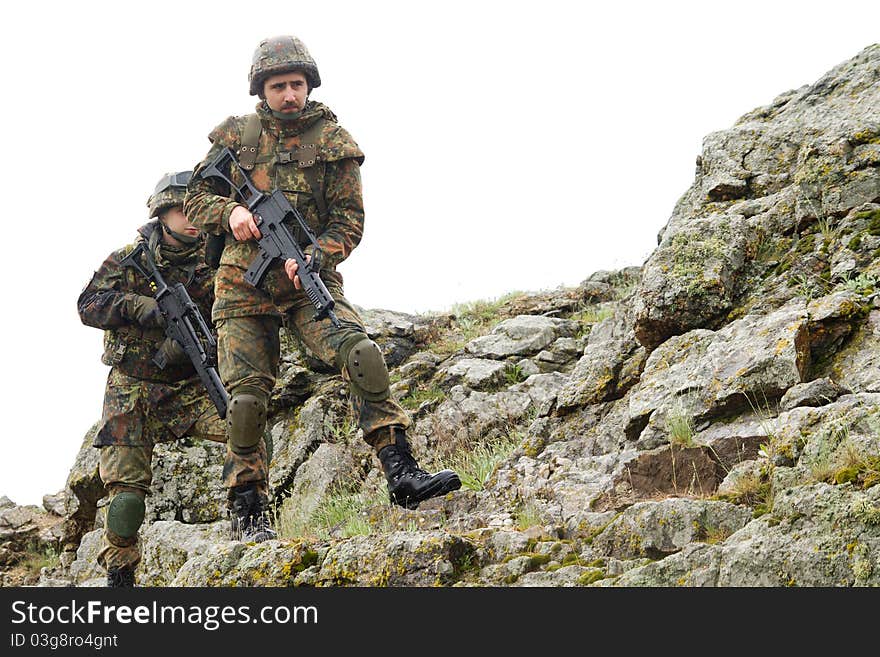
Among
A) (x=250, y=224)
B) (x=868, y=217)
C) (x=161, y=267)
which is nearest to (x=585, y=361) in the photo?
(x=868, y=217)

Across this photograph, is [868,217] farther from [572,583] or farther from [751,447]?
[572,583]

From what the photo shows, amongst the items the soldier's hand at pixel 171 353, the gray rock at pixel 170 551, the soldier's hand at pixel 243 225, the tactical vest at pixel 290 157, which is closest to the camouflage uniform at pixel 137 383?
the soldier's hand at pixel 171 353

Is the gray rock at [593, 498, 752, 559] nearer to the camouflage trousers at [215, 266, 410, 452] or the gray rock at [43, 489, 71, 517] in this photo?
the camouflage trousers at [215, 266, 410, 452]

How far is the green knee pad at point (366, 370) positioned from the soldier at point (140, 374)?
218 cm

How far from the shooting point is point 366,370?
563 centimetres

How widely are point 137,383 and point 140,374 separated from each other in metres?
0.09

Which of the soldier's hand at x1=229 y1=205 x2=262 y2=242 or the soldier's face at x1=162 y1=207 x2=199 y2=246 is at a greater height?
the soldier's face at x1=162 y1=207 x2=199 y2=246

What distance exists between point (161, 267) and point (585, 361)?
141 inches

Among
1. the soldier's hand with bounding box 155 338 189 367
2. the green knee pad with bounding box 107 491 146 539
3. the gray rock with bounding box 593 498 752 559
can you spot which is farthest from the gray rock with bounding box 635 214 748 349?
the green knee pad with bounding box 107 491 146 539

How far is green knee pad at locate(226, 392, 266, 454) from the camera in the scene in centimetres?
585

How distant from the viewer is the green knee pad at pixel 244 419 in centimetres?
585

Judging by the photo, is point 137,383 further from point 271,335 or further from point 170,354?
point 271,335

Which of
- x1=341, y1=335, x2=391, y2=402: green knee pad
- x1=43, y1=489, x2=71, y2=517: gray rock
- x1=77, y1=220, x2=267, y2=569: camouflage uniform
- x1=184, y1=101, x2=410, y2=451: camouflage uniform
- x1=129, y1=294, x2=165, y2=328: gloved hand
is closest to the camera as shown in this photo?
x1=341, y1=335, x2=391, y2=402: green knee pad

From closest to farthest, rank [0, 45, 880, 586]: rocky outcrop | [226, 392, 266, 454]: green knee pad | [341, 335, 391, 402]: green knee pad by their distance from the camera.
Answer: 1. [0, 45, 880, 586]: rocky outcrop
2. [341, 335, 391, 402]: green knee pad
3. [226, 392, 266, 454]: green knee pad
